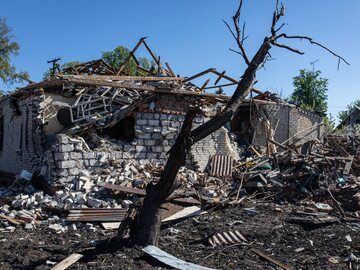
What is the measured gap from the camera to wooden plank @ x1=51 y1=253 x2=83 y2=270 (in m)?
4.94

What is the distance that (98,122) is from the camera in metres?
11.1

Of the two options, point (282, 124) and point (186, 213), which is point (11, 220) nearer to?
point (186, 213)

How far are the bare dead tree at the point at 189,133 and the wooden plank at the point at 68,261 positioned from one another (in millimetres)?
903

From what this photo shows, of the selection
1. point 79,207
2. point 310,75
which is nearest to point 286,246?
point 79,207

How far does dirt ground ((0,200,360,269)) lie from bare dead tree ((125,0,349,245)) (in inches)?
14.5

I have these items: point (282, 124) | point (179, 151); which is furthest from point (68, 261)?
point (282, 124)

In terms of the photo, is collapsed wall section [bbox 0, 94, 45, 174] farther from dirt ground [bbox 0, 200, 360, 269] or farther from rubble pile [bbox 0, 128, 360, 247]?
dirt ground [bbox 0, 200, 360, 269]

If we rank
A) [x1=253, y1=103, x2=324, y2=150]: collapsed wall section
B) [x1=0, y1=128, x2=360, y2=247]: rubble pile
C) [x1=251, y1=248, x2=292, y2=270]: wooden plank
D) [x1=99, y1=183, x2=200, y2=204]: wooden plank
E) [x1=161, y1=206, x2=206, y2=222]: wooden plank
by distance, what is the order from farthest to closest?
[x1=253, y1=103, x2=324, y2=150]: collapsed wall section, [x1=99, y1=183, x2=200, y2=204]: wooden plank, [x1=0, y1=128, x2=360, y2=247]: rubble pile, [x1=161, y1=206, x2=206, y2=222]: wooden plank, [x1=251, y1=248, x2=292, y2=270]: wooden plank

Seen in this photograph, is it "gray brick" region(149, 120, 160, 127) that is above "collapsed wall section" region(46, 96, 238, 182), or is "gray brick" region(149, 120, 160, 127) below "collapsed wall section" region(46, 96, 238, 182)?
above

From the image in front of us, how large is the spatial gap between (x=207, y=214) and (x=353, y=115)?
94.6 ft

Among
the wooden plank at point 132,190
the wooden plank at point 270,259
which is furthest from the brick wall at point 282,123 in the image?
the wooden plank at point 270,259

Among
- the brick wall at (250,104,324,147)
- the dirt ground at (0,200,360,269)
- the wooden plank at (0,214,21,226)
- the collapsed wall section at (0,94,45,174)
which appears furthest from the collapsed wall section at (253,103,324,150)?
A: the wooden plank at (0,214,21,226)

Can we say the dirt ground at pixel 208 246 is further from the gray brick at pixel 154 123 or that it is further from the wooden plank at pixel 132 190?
the gray brick at pixel 154 123

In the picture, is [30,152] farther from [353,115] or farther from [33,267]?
[353,115]
